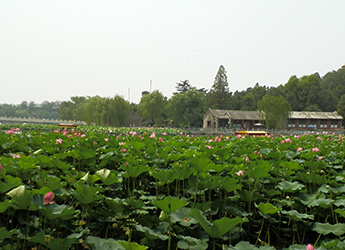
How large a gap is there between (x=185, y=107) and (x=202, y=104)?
350cm

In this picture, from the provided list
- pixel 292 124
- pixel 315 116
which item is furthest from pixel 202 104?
pixel 315 116

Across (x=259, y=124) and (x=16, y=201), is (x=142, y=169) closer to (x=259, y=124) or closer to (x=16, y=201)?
(x=16, y=201)

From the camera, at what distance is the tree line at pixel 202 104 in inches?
1625

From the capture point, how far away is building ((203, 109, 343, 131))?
52.8 m

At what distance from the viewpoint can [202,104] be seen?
55781 mm

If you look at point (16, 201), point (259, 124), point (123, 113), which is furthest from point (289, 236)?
point (259, 124)

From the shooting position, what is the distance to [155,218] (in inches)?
89.1

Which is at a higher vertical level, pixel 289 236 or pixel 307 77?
pixel 307 77

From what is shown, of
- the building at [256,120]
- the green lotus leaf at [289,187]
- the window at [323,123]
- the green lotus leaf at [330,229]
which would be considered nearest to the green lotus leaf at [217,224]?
the green lotus leaf at [330,229]

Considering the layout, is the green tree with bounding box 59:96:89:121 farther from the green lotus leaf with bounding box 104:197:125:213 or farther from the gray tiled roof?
the green lotus leaf with bounding box 104:197:125:213

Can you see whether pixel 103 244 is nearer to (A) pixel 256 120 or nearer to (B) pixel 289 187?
(B) pixel 289 187

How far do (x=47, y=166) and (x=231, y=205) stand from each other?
6.77 feet

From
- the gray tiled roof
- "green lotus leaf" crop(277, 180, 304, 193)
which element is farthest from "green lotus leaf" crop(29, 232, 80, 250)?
the gray tiled roof

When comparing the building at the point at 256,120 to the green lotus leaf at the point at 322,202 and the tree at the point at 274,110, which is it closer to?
the tree at the point at 274,110
